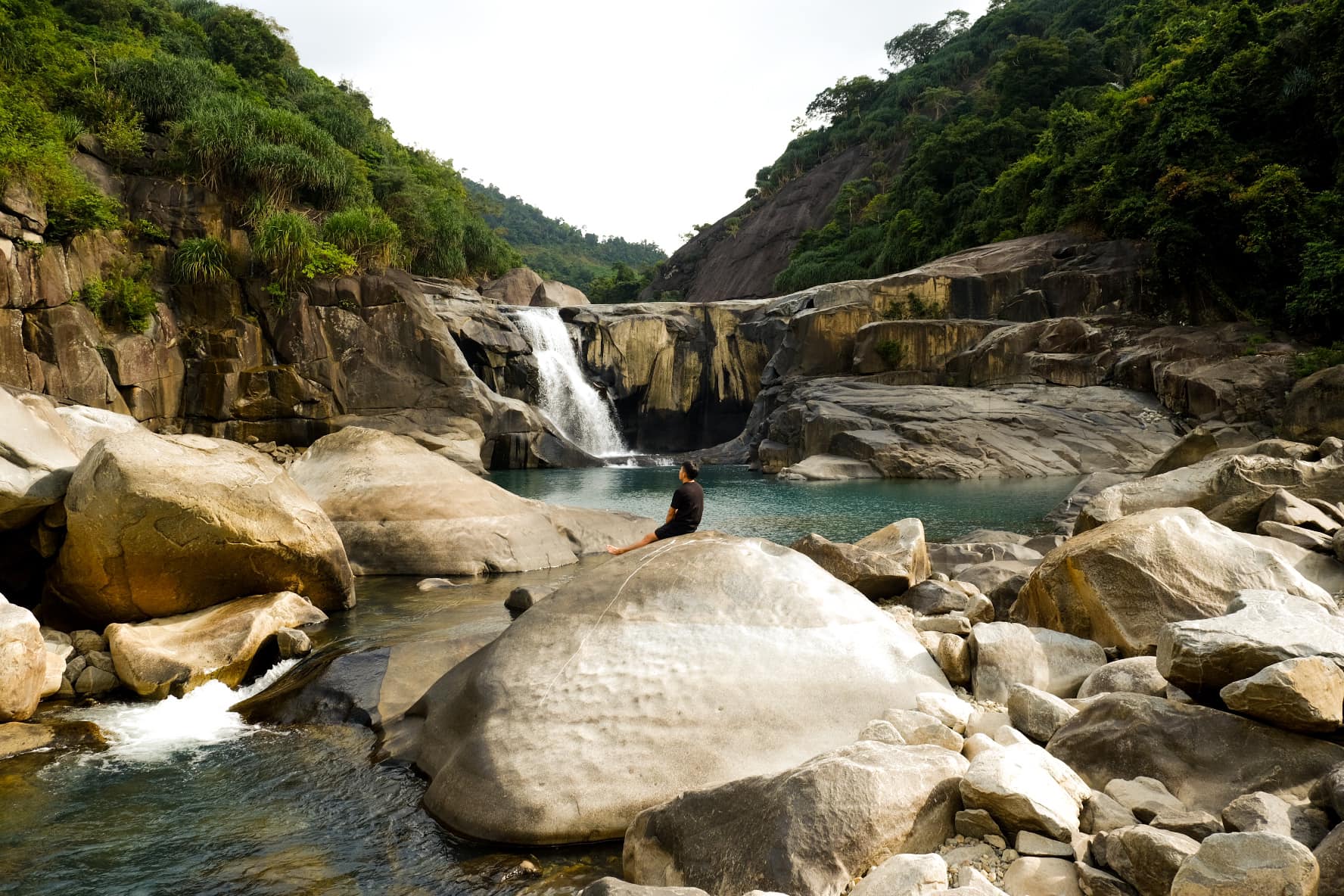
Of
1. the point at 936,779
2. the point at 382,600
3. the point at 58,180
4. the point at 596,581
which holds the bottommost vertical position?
the point at 382,600

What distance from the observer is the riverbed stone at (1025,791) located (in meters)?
3.38

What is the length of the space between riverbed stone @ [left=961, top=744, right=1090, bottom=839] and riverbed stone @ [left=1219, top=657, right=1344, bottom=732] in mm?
899

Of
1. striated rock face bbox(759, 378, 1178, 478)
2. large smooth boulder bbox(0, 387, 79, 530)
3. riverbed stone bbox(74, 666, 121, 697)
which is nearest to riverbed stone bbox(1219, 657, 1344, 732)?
riverbed stone bbox(74, 666, 121, 697)

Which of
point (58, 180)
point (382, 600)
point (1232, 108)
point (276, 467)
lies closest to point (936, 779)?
point (382, 600)

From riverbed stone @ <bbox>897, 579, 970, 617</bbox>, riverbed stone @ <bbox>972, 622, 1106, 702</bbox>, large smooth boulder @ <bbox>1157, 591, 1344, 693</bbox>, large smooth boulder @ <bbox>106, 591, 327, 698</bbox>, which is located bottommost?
riverbed stone @ <bbox>897, 579, 970, 617</bbox>

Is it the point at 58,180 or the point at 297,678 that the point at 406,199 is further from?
the point at 297,678

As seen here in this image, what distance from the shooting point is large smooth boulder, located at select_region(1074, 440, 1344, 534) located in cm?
905

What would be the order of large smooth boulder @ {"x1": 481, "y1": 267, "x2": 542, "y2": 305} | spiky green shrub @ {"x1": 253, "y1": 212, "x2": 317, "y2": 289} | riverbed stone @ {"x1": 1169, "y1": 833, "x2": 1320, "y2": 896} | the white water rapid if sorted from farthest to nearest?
1. large smooth boulder @ {"x1": 481, "y1": 267, "x2": 542, "y2": 305}
2. spiky green shrub @ {"x1": 253, "y1": 212, "x2": 317, "y2": 289}
3. the white water rapid
4. riverbed stone @ {"x1": 1169, "y1": 833, "x2": 1320, "y2": 896}

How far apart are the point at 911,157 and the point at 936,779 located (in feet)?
171

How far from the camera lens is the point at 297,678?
21.7 feet

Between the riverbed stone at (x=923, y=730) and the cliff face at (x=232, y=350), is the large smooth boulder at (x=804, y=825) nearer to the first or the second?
the riverbed stone at (x=923, y=730)

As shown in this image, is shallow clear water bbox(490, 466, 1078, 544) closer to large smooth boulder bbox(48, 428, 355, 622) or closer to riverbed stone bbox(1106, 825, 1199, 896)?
large smooth boulder bbox(48, 428, 355, 622)

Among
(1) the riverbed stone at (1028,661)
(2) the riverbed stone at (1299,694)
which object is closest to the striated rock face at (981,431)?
(1) the riverbed stone at (1028,661)

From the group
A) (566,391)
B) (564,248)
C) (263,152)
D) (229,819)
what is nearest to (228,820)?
(229,819)
